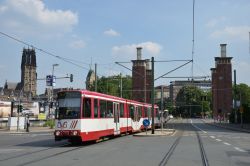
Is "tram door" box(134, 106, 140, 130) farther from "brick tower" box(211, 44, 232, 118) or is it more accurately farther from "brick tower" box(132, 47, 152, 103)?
"brick tower" box(211, 44, 232, 118)

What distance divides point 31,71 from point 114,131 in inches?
6791

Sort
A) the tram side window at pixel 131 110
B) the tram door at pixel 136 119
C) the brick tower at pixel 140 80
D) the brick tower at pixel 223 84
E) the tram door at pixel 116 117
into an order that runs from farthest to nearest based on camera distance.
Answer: the brick tower at pixel 140 80, the brick tower at pixel 223 84, the tram door at pixel 136 119, the tram side window at pixel 131 110, the tram door at pixel 116 117

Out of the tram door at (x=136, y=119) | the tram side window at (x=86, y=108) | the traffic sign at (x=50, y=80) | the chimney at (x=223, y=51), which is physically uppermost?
the chimney at (x=223, y=51)

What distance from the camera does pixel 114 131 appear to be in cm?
2936

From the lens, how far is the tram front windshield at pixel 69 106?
74.9ft

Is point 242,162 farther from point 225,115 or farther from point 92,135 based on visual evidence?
point 225,115

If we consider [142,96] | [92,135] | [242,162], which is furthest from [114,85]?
[242,162]

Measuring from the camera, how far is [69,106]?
908 inches

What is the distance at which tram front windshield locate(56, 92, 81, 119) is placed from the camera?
2283 cm

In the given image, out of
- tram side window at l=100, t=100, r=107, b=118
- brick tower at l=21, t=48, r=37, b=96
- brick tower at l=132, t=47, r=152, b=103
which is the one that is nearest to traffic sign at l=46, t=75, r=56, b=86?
tram side window at l=100, t=100, r=107, b=118

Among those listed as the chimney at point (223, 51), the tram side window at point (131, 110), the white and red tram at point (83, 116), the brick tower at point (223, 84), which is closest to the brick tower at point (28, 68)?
the brick tower at point (223, 84)

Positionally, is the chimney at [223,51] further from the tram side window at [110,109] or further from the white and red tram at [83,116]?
the white and red tram at [83,116]

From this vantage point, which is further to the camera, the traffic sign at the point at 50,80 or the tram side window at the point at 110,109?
the traffic sign at the point at 50,80

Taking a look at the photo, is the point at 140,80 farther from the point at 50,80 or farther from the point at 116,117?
the point at 116,117
